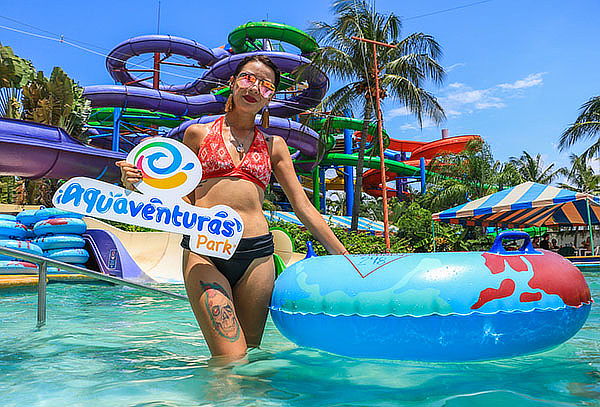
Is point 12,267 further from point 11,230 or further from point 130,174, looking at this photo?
point 130,174

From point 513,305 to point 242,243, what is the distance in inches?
46.8

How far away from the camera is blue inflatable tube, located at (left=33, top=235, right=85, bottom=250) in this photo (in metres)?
8.42

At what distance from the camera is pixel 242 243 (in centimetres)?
220

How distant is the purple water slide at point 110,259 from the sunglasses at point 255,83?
675cm

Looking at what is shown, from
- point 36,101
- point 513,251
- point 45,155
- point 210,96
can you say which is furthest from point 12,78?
point 513,251

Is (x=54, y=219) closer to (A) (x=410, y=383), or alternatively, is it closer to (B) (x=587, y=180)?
(A) (x=410, y=383)

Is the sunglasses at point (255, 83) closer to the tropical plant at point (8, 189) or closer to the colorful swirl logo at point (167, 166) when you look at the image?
the colorful swirl logo at point (167, 166)

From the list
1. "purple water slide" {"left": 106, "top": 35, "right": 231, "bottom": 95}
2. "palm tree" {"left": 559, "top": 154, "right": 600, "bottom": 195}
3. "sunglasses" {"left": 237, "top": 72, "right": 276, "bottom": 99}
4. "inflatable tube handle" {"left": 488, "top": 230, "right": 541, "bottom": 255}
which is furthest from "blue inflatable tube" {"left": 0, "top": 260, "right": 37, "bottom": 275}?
"palm tree" {"left": 559, "top": 154, "right": 600, "bottom": 195}

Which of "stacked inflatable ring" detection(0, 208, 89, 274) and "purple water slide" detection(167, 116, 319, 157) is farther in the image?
"purple water slide" detection(167, 116, 319, 157)

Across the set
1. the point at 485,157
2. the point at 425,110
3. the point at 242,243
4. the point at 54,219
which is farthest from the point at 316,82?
the point at 242,243

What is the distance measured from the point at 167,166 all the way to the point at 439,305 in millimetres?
1303

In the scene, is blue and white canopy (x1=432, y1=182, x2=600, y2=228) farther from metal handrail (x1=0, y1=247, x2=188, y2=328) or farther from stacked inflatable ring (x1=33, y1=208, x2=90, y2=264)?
metal handrail (x1=0, y1=247, x2=188, y2=328)

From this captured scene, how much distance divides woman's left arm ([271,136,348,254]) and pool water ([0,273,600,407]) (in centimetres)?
59

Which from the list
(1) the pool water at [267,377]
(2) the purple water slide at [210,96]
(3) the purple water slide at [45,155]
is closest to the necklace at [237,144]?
(1) the pool water at [267,377]
